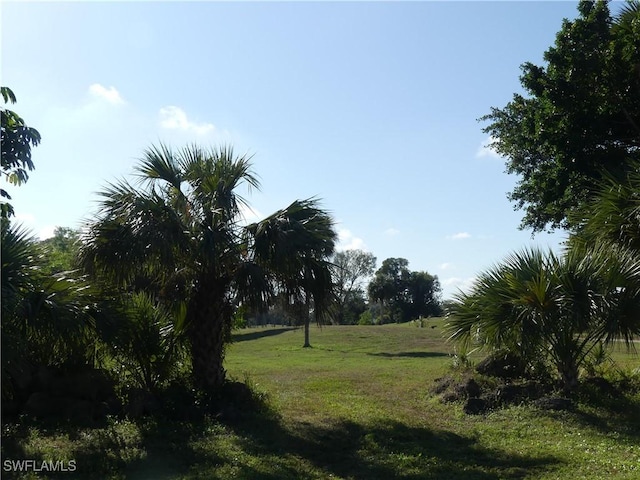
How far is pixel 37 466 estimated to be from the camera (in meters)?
8.08

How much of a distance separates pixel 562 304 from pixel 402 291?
72.3m

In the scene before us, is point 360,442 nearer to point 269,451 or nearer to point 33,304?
point 269,451

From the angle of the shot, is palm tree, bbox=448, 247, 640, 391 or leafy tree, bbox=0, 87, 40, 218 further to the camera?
palm tree, bbox=448, 247, 640, 391

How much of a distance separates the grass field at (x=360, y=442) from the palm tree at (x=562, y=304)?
1358mm

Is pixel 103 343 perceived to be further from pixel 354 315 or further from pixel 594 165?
pixel 354 315

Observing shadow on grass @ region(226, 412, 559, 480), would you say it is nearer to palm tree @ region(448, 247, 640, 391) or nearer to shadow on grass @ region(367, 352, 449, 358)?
palm tree @ region(448, 247, 640, 391)

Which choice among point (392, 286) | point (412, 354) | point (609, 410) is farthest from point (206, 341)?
point (392, 286)

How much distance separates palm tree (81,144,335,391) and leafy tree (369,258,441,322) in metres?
69.8

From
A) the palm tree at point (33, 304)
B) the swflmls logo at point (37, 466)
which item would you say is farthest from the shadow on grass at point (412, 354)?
the swflmls logo at point (37, 466)

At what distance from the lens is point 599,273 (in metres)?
12.1

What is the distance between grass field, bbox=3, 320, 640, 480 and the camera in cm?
855

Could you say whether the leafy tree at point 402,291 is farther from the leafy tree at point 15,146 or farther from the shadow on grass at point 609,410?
the leafy tree at point 15,146

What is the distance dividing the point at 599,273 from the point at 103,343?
9262 millimetres

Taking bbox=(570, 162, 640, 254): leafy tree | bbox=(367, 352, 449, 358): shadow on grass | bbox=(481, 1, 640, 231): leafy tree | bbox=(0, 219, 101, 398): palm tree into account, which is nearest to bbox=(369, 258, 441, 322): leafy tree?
bbox=(367, 352, 449, 358): shadow on grass
